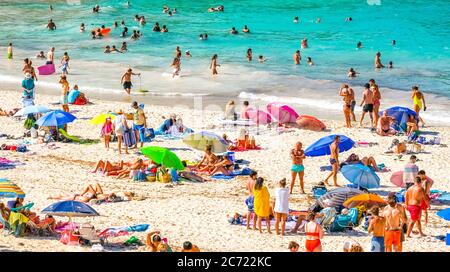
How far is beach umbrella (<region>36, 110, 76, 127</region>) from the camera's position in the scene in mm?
20891

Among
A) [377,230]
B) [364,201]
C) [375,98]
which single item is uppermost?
[375,98]

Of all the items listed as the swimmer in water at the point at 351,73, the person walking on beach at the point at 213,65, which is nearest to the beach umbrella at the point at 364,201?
the swimmer in water at the point at 351,73

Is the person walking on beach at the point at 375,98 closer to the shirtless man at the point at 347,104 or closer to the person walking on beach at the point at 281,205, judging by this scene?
the shirtless man at the point at 347,104

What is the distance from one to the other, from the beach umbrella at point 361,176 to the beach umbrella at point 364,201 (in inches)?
52.2

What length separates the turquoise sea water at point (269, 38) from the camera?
109 feet

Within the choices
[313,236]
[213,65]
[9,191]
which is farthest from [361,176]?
[213,65]

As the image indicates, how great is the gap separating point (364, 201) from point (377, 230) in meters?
2.71

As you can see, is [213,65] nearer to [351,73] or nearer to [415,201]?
[351,73]

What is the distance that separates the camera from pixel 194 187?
17.9 m

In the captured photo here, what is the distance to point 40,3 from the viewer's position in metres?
58.2

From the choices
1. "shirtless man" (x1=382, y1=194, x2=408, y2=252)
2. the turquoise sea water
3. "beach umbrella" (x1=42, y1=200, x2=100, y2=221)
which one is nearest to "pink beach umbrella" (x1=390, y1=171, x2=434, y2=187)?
"shirtless man" (x1=382, y1=194, x2=408, y2=252)

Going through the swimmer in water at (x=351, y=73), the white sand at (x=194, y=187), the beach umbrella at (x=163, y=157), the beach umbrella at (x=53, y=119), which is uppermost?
the swimmer in water at (x=351, y=73)

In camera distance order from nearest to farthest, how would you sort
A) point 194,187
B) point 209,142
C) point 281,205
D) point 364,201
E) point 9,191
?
point 281,205, point 9,191, point 364,201, point 194,187, point 209,142

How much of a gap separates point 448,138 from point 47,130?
32.9ft
